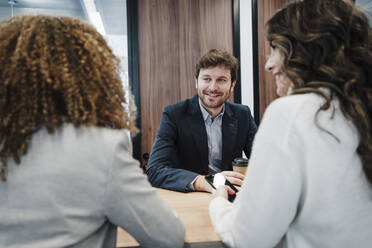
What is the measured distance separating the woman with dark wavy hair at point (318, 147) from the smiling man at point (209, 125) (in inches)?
42.9

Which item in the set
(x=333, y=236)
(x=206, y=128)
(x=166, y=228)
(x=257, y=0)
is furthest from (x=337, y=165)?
(x=257, y=0)

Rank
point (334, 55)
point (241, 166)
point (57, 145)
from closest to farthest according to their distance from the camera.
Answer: point (57, 145), point (334, 55), point (241, 166)

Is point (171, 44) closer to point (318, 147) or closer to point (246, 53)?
point (246, 53)

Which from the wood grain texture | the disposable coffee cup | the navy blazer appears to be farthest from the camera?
the wood grain texture

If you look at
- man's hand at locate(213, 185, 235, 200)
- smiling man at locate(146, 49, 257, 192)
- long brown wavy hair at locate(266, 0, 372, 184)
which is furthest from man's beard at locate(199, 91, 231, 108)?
long brown wavy hair at locate(266, 0, 372, 184)

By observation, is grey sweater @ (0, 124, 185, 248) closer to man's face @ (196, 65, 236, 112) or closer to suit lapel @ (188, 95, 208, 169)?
suit lapel @ (188, 95, 208, 169)

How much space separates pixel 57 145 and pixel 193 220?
57 cm

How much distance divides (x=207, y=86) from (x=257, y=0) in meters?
1.26

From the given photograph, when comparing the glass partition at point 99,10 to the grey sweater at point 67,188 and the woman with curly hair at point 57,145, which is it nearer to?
the woman with curly hair at point 57,145

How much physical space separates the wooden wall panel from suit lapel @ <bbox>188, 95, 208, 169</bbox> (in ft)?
2.61

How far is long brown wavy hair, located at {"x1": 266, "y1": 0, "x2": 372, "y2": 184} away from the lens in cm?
60

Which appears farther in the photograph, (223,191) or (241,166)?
(241,166)

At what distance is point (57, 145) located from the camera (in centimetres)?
55

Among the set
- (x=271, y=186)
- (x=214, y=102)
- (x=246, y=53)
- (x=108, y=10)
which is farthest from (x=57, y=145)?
(x=108, y=10)
